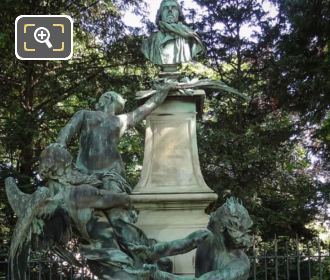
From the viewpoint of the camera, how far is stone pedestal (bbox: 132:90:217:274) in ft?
20.8

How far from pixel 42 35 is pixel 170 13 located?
1.63 m

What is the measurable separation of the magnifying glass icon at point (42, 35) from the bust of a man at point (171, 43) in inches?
48.4

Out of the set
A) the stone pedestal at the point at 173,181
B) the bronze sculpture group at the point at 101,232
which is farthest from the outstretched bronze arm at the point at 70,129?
the bronze sculpture group at the point at 101,232

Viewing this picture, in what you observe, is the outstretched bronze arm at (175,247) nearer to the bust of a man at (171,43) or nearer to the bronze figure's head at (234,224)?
the bronze figure's head at (234,224)

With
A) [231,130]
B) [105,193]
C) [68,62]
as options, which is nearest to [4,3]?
[68,62]

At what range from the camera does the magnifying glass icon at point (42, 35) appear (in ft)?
23.0

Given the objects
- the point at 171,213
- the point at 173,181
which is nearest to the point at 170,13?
the point at 173,181

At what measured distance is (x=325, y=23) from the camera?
38.4 ft

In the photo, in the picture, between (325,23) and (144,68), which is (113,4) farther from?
(325,23)

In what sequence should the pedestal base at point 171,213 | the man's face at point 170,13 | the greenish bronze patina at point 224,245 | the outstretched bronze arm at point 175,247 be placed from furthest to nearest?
the man's face at point 170,13 → the pedestal base at point 171,213 → the outstretched bronze arm at point 175,247 → the greenish bronze patina at point 224,245

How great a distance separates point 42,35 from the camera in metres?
7.05

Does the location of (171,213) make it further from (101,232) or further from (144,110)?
(101,232)

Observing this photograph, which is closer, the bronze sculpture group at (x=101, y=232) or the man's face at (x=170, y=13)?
the bronze sculpture group at (x=101, y=232)

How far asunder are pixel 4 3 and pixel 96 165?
6.66m
